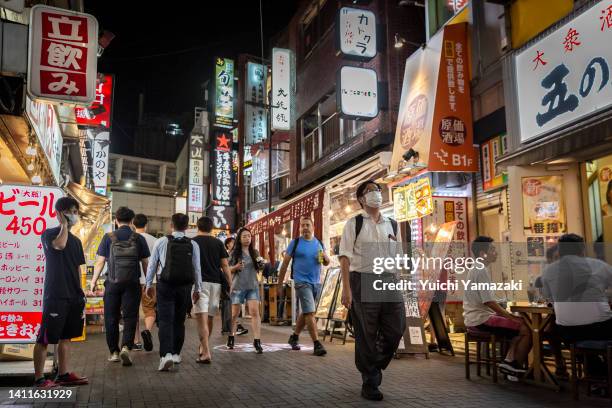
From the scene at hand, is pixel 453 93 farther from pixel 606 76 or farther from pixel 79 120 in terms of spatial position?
pixel 79 120

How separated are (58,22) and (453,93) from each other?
7686 millimetres

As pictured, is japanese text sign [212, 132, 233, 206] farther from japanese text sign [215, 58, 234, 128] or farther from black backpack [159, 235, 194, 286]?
black backpack [159, 235, 194, 286]

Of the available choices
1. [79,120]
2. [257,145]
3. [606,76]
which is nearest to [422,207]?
[606,76]

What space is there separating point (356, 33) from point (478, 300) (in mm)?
9646

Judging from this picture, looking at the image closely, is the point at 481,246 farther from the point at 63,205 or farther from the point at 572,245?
the point at 63,205

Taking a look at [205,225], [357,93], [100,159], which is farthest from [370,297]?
[100,159]

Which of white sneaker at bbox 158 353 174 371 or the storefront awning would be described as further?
the storefront awning

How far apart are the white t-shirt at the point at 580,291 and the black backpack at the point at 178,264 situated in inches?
176

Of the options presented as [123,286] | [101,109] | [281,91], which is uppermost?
[281,91]

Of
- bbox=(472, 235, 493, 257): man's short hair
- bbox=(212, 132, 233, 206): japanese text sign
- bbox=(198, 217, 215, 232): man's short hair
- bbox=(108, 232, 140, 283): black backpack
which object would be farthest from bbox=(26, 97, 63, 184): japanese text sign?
bbox=(212, 132, 233, 206): japanese text sign

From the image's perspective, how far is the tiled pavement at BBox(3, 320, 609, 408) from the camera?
17.0 feet

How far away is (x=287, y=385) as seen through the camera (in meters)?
6.03

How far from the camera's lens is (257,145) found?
995 inches

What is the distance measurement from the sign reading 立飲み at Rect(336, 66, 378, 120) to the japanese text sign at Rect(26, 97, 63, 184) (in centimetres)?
693
